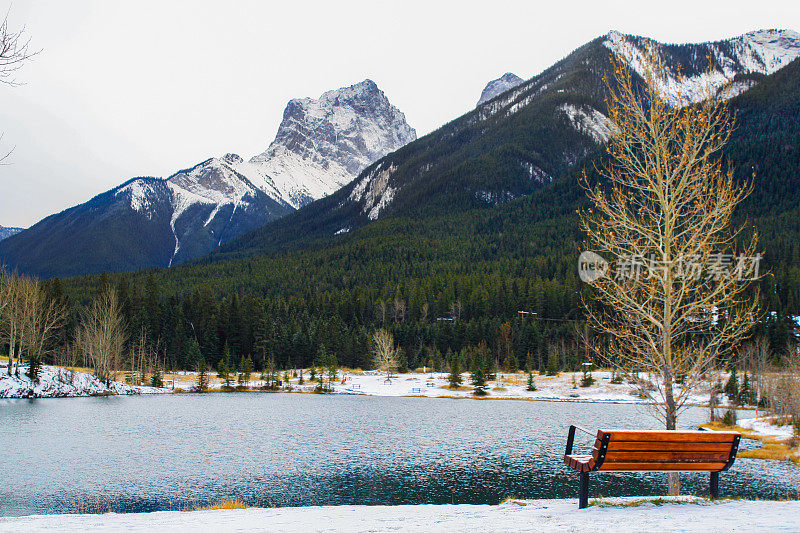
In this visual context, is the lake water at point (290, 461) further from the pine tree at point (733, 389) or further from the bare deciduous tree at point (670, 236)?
the pine tree at point (733, 389)

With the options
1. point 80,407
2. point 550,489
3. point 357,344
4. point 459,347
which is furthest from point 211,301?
point 550,489

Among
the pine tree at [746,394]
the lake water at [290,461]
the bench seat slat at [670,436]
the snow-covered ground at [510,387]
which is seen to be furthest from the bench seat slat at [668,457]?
the snow-covered ground at [510,387]

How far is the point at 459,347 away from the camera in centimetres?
14325

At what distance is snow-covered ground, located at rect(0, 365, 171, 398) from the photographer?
7638 centimetres

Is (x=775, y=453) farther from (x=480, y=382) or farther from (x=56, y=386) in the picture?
(x=56, y=386)

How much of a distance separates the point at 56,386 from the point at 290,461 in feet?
200

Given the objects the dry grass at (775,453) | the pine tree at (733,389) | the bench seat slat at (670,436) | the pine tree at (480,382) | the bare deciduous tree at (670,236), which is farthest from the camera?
the pine tree at (480,382)

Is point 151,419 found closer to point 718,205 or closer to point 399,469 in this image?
point 399,469

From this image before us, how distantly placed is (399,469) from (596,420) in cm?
3871

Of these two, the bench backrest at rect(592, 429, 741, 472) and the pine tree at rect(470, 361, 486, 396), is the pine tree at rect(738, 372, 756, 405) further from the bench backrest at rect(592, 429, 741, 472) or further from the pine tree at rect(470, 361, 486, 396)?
the bench backrest at rect(592, 429, 741, 472)

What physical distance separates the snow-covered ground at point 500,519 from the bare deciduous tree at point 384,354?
109423 mm

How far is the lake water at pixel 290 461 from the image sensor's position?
28547 millimetres

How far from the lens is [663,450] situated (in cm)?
1264

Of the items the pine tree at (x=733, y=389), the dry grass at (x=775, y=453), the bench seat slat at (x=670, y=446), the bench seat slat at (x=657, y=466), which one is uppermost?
the bench seat slat at (x=670, y=446)
